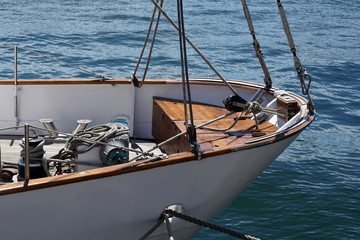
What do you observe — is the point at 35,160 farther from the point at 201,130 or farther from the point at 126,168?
the point at 201,130

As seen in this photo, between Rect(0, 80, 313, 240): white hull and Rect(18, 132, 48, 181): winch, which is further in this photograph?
Rect(18, 132, 48, 181): winch

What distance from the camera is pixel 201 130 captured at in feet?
17.1

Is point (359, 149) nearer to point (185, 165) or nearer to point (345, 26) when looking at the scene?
point (185, 165)

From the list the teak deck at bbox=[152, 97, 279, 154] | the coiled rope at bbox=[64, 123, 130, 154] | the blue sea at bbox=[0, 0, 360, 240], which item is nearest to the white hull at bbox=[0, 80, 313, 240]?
the teak deck at bbox=[152, 97, 279, 154]

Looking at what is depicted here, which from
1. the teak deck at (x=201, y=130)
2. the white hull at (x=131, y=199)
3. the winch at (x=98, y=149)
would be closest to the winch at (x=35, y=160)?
the winch at (x=98, y=149)

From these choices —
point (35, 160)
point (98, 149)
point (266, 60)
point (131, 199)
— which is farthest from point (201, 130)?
point (266, 60)

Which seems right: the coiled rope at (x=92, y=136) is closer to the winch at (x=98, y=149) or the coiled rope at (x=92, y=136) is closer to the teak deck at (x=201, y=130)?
the winch at (x=98, y=149)

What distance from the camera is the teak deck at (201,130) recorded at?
4.96 meters

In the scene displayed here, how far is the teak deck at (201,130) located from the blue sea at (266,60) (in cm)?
141

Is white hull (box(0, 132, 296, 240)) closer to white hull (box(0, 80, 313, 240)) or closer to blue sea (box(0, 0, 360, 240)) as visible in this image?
white hull (box(0, 80, 313, 240))

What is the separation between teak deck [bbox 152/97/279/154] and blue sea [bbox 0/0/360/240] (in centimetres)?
141

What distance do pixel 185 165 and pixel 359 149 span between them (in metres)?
5.57

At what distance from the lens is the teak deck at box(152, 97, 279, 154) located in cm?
496

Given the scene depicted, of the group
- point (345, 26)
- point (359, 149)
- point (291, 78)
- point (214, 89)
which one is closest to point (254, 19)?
point (345, 26)
